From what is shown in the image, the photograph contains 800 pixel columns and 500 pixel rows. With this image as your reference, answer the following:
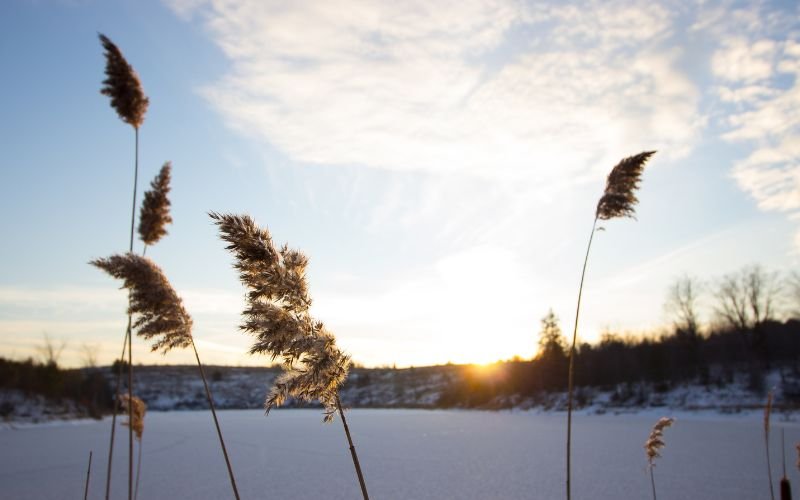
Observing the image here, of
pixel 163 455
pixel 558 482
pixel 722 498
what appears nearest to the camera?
pixel 722 498

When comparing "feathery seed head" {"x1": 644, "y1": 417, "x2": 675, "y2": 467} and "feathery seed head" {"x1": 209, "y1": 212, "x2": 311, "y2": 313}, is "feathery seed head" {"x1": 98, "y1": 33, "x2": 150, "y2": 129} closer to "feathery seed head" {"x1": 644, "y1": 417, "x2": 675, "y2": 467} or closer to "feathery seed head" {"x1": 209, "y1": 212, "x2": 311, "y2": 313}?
"feathery seed head" {"x1": 209, "y1": 212, "x2": 311, "y2": 313}

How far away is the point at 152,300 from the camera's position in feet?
11.9

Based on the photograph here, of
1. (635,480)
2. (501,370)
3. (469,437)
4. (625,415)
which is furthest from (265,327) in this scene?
(501,370)

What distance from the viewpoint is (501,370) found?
78.4 metres

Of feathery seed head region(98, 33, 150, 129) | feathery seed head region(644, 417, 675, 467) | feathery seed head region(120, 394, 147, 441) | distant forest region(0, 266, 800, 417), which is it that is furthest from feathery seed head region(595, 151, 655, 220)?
distant forest region(0, 266, 800, 417)

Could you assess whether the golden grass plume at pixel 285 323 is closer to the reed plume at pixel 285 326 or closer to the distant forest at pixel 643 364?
the reed plume at pixel 285 326

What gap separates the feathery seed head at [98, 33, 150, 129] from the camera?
176 inches

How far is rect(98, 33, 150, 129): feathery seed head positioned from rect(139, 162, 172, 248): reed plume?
57 centimetres

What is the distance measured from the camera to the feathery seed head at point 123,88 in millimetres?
4469

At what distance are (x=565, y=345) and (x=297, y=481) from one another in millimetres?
61711

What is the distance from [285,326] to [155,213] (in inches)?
111

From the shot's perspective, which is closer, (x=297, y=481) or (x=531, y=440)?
(x=297, y=481)

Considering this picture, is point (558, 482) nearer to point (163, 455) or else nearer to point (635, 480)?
point (635, 480)

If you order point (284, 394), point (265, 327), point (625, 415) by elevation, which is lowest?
point (625, 415)
